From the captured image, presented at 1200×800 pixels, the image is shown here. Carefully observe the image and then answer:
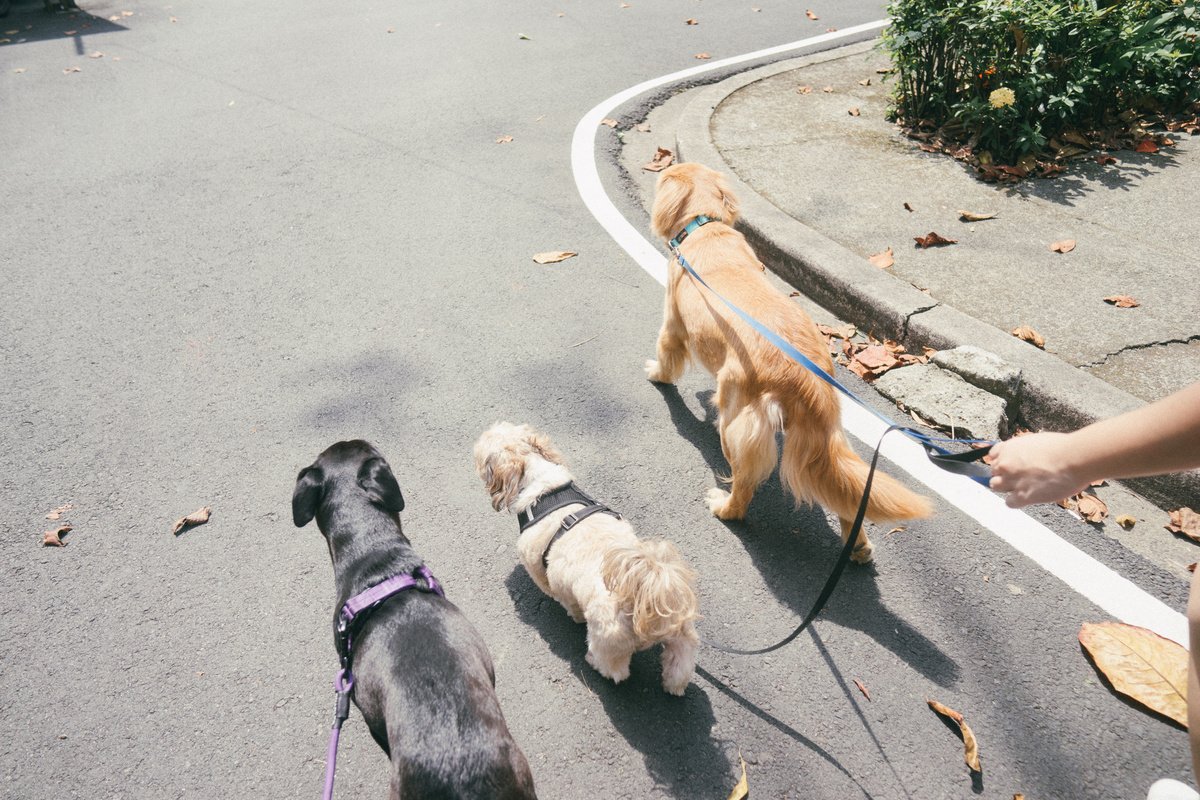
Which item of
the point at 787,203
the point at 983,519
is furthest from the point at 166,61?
the point at 983,519

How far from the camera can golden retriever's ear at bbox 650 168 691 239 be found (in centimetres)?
357

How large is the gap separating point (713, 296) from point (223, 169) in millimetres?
5406

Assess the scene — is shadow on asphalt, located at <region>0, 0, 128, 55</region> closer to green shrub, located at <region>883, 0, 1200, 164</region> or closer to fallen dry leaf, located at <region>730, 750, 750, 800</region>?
green shrub, located at <region>883, 0, 1200, 164</region>

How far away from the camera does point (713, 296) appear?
3055mm

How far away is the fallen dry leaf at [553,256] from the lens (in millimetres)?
4812

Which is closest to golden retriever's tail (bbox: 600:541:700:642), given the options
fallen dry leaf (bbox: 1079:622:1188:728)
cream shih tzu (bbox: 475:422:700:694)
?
cream shih tzu (bbox: 475:422:700:694)

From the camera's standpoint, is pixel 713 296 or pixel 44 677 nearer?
pixel 44 677

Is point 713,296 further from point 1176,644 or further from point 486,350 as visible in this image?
point 1176,644

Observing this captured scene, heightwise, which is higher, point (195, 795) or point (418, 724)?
point (418, 724)

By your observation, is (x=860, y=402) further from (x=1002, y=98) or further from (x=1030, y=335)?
(x=1002, y=98)

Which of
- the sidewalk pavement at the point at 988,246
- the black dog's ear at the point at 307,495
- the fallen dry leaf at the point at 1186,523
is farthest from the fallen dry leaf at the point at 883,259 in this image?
the black dog's ear at the point at 307,495

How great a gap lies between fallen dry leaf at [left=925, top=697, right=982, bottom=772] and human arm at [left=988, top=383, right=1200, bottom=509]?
45.7 inches

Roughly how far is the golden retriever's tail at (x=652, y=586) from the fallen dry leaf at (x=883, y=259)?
3.02 m

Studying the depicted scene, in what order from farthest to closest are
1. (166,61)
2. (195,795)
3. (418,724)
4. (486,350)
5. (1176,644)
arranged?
1. (166,61)
2. (486,350)
3. (1176,644)
4. (195,795)
5. (418,724)
